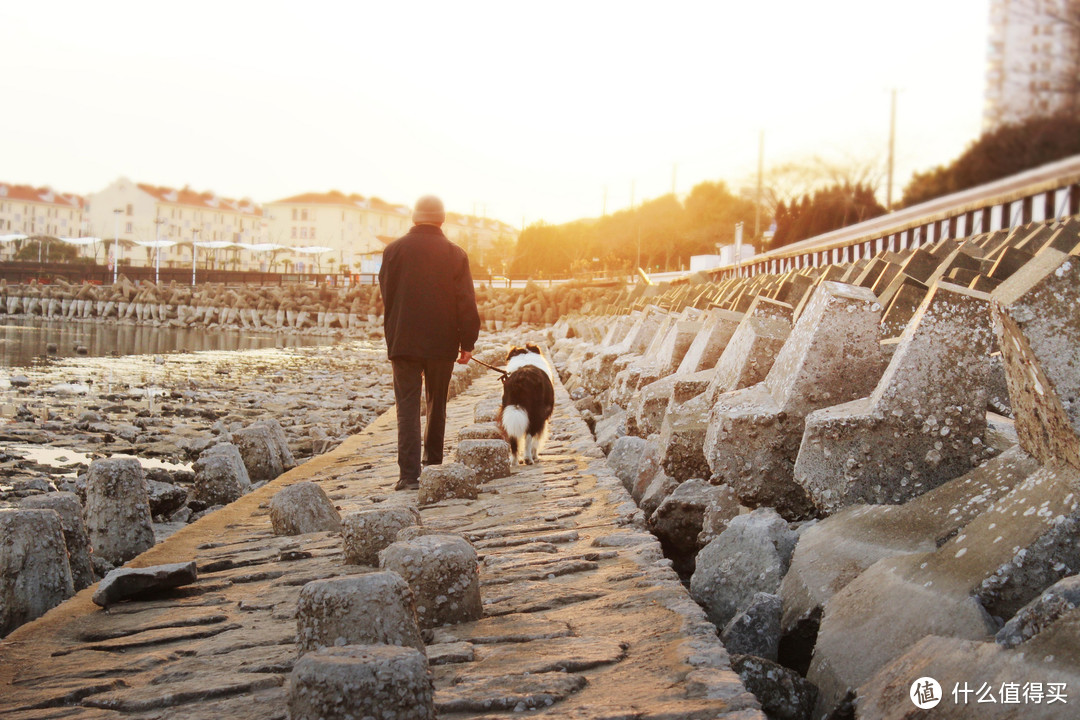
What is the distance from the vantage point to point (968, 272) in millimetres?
4484

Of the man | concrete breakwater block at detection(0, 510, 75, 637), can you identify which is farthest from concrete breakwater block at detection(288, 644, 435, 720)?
the man

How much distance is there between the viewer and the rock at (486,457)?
22.5 ft

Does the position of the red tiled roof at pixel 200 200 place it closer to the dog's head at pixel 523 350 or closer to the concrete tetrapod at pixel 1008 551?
the dog's head at pixel 523 350

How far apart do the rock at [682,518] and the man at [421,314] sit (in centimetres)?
261

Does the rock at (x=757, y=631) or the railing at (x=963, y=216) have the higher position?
the railing at (x=963, y=216)

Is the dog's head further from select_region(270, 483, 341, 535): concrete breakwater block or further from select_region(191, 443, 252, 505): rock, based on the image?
select_region(270, 483, 341, 535): concrete breakwater block

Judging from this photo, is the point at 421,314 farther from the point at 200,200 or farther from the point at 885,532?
the point at 200,200

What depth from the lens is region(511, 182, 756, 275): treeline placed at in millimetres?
67312

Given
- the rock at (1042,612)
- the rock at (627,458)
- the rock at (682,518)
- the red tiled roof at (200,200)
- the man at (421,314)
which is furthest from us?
the red tiled roof at (200,200)

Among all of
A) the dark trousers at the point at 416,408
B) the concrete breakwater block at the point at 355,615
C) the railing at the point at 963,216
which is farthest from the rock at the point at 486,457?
the concrete breakwater block at the point at 355,615

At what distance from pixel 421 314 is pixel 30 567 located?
3.46 meters

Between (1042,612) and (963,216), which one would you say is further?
(963,216)

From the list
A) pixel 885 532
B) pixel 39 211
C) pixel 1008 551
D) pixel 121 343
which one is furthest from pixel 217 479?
pixel 39 211

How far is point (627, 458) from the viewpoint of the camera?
6.59m
